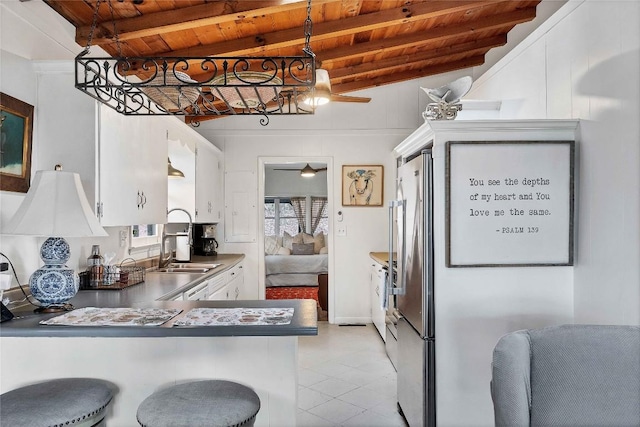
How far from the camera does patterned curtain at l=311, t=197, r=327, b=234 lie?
9828 mm

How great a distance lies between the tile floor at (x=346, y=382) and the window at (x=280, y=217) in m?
5.14

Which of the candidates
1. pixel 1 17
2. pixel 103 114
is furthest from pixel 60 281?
pixel 1 17

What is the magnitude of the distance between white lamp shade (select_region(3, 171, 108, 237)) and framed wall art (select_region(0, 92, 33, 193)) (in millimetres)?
296

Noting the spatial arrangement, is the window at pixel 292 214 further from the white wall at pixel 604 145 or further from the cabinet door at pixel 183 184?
the white wall at pixel 604 145

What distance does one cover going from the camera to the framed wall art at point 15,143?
6.89ft

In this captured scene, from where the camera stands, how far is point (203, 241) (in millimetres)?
5008

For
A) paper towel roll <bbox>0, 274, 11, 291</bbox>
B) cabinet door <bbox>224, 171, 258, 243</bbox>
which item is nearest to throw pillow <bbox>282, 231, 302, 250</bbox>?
cabinet door <bbox>224, 171, 258, 243</bbox>

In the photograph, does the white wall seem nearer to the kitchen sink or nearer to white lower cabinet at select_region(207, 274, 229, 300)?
white lower cabinet at select_region(207, 274, 229, 300)

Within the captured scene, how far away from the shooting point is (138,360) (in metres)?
1.84

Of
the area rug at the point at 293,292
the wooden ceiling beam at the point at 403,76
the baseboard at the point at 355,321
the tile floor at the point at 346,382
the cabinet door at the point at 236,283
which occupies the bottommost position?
the tile floor at the point at 346,382

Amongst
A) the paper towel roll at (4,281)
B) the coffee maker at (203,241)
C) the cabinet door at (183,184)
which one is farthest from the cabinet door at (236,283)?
the paper towel roll at (4,281)

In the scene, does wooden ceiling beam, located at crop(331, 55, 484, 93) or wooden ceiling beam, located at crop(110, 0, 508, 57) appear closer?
wooden ceiling beam, located at crop(110, 0, 508, 57)

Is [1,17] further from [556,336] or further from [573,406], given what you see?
[573,406]

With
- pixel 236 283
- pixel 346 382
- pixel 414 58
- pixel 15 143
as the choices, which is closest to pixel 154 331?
pixel 15 143
